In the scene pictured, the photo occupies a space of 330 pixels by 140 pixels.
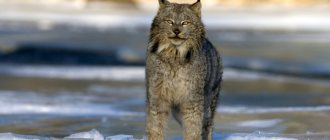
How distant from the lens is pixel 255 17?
159ft

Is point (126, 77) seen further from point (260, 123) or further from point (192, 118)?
point (192, 118)

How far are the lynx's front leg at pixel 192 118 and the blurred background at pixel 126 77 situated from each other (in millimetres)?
2282

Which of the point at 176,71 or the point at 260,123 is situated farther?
the point at 260,123

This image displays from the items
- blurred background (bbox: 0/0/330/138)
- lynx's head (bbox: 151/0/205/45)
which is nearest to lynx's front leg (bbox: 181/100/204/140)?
lynx's head (bbox: 151/0/205/45)

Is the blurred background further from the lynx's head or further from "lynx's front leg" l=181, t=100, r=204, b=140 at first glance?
the lynx's head

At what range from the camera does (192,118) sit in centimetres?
772

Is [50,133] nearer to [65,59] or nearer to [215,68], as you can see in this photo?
[215,68]

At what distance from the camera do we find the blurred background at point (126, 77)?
11.5 metres

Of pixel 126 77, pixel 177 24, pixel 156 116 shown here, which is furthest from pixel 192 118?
pixel 126 77

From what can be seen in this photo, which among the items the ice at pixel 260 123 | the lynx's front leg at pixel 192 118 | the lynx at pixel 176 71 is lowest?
the ice at pixel 260 123

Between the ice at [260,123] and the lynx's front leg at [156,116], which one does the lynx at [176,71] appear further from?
the ice at [260,123]

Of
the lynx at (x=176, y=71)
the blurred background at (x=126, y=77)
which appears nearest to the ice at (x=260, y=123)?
the blurred background at (x=126, y=77)

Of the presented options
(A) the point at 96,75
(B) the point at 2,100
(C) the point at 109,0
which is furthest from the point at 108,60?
(C) the point at 109,0

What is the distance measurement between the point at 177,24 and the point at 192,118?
31.3 inches
